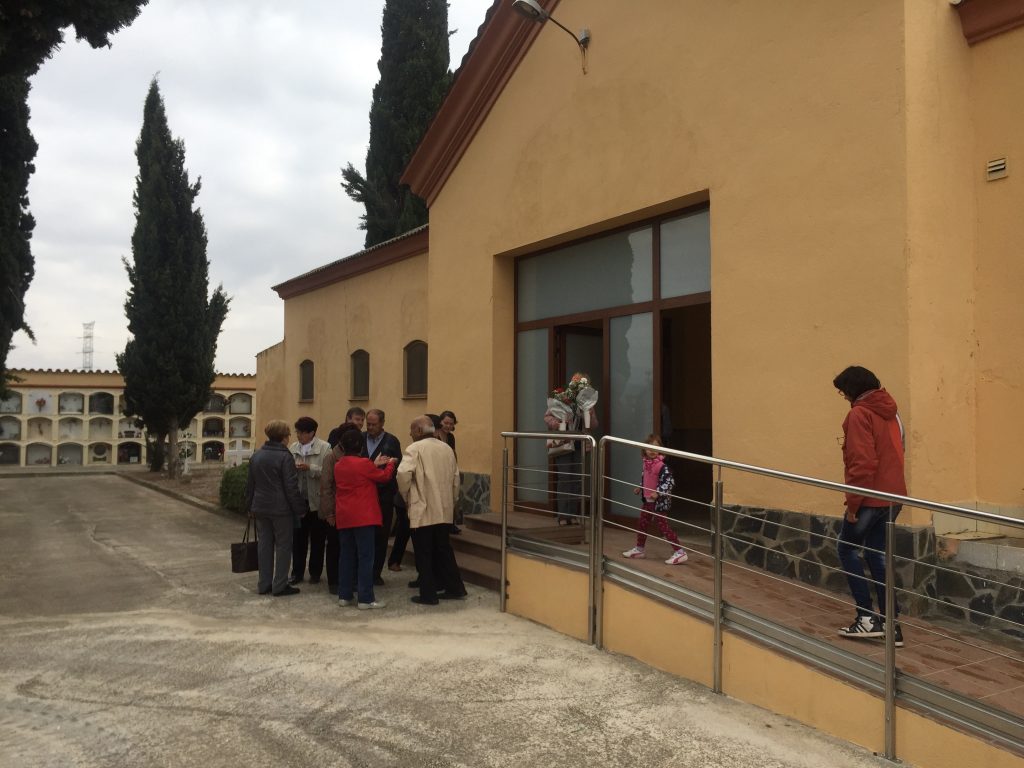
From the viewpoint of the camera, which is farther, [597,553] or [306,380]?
[306,380]

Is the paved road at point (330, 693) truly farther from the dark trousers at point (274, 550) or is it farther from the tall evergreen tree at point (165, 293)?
the tall evergreen tree at point (165, 293)

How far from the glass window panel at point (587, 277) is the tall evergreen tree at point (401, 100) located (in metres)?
11.2

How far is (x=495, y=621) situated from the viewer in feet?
20.8

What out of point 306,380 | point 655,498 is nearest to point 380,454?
point 655,498

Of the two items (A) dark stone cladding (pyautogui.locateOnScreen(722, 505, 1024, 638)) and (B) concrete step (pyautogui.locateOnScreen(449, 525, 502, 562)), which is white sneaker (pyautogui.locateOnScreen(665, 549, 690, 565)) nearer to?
(A) dark stone cladding (pyautogui.locateOnScreen(722, 505, 1024, 638))

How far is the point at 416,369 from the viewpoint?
39.5 feet

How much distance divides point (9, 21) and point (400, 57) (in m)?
13.5

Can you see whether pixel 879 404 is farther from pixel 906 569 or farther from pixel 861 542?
pixel 906 569

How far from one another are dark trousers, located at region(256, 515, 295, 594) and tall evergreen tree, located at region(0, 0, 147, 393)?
5661 mm

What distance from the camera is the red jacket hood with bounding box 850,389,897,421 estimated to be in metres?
4.52

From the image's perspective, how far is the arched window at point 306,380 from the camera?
15.4m

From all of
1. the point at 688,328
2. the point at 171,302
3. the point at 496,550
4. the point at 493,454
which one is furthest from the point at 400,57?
the point at 496,550

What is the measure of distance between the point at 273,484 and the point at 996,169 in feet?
21.5

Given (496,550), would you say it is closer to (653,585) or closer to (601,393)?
(601,393)
